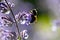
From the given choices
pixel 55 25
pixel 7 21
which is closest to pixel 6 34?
pixel 7 21

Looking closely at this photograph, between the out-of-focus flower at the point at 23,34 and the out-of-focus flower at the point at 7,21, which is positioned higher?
the out-of-focus flower at the point at 7,21

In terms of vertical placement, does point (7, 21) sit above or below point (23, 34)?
above

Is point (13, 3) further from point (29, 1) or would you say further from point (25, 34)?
→ point (25, 34)

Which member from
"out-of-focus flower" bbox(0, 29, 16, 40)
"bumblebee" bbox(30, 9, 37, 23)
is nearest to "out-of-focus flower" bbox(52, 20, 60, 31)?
"bumblebee" bbox(30, 9, 37, 23)

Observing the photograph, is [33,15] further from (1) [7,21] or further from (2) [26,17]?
(1) [7,21]

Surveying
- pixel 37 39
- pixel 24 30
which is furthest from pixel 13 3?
pixel 37 39

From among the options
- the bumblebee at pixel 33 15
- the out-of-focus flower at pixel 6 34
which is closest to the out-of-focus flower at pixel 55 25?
the bumblebee at pixel 33 15

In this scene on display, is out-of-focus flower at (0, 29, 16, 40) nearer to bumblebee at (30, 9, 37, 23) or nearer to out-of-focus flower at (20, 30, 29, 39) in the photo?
out-of-focus flower at (20, 30, 29, 39)

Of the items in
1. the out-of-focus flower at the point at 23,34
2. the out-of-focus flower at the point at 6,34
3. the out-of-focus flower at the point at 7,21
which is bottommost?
the out-of-focus flower at the point at 23,34

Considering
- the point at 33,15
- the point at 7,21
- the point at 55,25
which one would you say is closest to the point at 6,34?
the point at 7,21

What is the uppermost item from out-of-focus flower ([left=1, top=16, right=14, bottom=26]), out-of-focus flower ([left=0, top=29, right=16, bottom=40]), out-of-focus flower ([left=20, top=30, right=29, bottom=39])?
out-of-focus flower ([left=1, top=16, right=14, bottom=26])

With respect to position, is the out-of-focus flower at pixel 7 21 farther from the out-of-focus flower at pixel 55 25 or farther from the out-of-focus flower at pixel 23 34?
the out-of-focus flower at pixel 55 25

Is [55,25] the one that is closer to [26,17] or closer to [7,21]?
[26,17]
